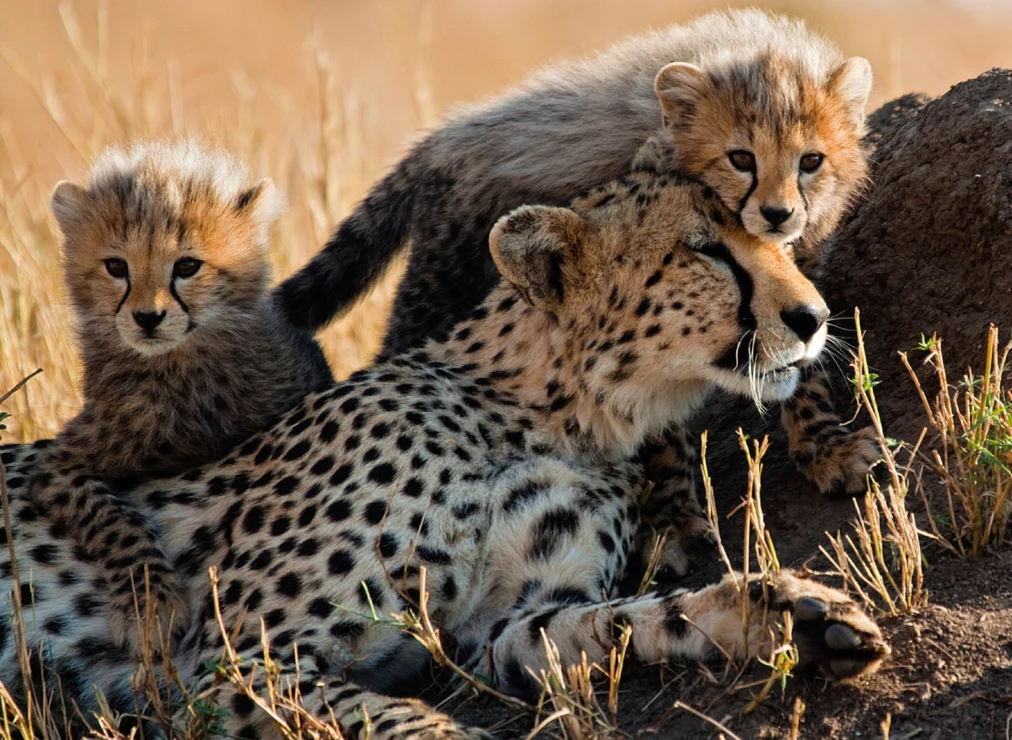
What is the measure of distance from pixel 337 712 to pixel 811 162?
1.48 meters

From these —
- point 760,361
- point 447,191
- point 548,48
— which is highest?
point 447,191

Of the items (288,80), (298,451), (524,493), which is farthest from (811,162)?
(288,80)

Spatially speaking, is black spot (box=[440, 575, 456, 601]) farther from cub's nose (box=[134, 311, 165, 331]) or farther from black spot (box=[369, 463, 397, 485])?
cub's nose (box=[134, 311, 165, 331])

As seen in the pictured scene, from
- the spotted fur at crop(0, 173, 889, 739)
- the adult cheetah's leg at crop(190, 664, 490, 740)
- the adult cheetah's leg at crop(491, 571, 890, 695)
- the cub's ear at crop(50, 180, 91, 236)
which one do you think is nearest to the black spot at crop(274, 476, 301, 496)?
the spotted fur at crop(0, 173, 889, 739)

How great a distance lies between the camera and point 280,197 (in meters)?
3.34

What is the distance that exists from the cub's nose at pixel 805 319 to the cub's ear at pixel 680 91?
60 centimetres

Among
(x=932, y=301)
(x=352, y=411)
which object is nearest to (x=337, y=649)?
(x=352, y=411)

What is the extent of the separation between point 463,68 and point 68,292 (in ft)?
36.2

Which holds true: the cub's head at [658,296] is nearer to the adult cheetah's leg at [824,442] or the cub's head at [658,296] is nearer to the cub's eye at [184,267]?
the adult cheetah's leg at [824,442]

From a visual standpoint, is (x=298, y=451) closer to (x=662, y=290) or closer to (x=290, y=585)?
(x=290, y=585)

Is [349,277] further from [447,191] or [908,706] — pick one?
[908,706]

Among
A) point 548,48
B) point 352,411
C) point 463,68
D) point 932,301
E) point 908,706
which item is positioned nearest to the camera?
point 908,706

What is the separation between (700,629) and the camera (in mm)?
2232

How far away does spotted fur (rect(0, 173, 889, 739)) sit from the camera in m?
2.39
